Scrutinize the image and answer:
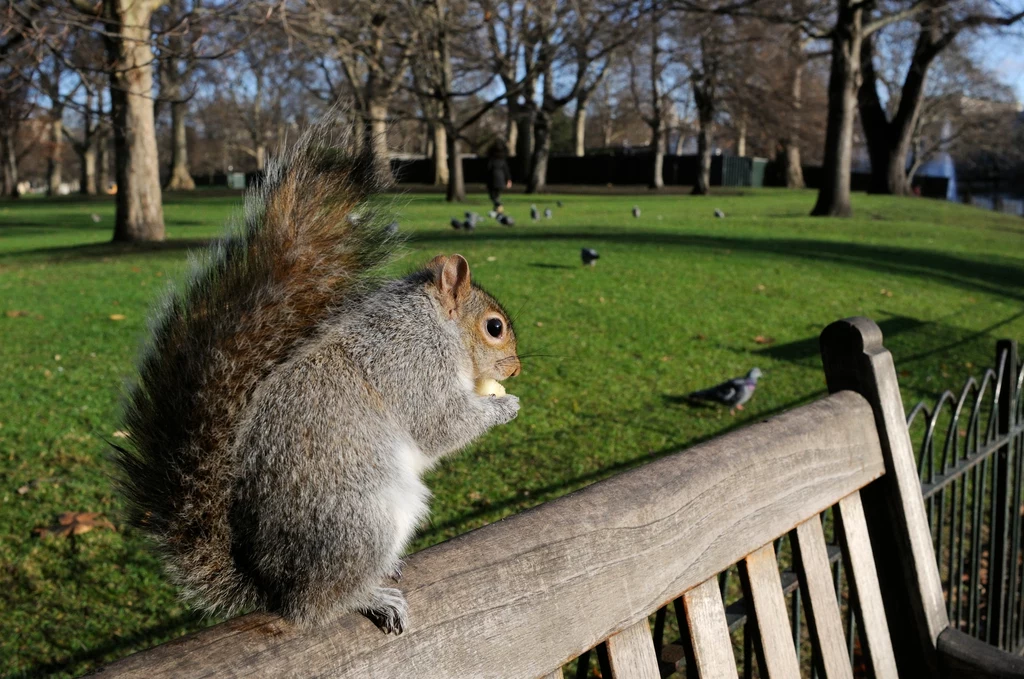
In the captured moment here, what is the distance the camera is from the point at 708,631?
1.42 m

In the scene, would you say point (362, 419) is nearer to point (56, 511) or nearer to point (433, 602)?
point (433, 602)

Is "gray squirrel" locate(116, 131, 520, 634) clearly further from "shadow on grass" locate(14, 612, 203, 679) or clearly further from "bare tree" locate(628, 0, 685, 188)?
"bare tree" locate(628, 0, 685, 188)

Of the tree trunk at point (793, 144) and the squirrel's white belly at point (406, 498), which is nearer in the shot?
the squirrel's white belly at point (406, 498)

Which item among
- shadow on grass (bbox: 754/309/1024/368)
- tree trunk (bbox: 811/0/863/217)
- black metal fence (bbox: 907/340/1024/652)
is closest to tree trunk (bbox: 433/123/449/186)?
tree trunk (bbox: 811/0/863/217)

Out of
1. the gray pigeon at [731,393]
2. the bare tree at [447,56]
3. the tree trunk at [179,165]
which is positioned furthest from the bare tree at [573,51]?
the tree trunk at [179,165]

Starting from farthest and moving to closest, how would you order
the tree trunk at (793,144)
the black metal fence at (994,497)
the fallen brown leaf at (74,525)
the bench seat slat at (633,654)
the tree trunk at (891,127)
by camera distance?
the tree trunk at (793,144) < the tree trunk at (891,127) < the fallen brown leaf at (74,525) < the black metal fence at (994,497) < the bench seat slat at (633,654)

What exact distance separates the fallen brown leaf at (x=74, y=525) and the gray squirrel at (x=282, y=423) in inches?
98.0

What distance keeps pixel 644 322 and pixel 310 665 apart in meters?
6.14

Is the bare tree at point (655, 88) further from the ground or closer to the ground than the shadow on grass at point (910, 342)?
further from the ground

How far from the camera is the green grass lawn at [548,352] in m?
2.95

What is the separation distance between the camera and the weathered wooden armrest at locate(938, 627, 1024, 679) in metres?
1.75

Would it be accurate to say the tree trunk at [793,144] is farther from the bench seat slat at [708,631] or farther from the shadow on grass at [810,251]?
the bench seat slat at [708,631]

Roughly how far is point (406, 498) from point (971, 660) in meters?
1.33

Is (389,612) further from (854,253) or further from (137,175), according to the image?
(137,175)
